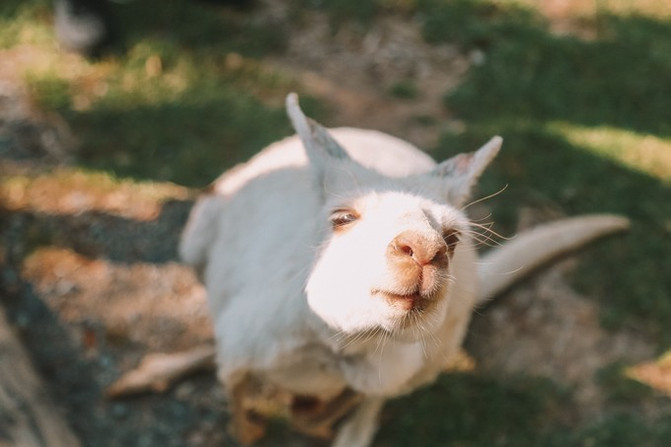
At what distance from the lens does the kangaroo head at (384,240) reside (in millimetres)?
1663

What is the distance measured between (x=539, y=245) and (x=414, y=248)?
204cm

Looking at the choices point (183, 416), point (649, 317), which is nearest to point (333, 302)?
point (183, 416)

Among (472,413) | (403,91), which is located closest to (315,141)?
(472,413)

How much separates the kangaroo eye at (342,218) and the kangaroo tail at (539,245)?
1448 mm

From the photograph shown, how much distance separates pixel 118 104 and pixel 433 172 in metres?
2.44

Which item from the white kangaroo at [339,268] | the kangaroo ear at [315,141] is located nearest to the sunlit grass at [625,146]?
the white kangaroo at [339,268]

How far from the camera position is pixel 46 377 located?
312 cm

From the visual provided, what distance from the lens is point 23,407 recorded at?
101 inches

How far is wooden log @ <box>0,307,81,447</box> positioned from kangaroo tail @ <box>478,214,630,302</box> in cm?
178

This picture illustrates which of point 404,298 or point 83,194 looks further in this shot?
point 83,194

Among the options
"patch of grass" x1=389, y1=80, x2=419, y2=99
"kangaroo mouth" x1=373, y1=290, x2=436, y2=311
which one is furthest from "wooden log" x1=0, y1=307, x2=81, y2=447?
"patch of grass" x1=389, y1=80, x2=419, y2=99

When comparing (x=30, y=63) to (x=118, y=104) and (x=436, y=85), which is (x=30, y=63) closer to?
(x=118, y=104)

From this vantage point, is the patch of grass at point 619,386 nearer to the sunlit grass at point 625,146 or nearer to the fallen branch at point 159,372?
the sunlit grass at point 625,146

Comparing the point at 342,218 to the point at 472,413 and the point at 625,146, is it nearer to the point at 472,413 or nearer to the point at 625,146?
the point at 472,413
